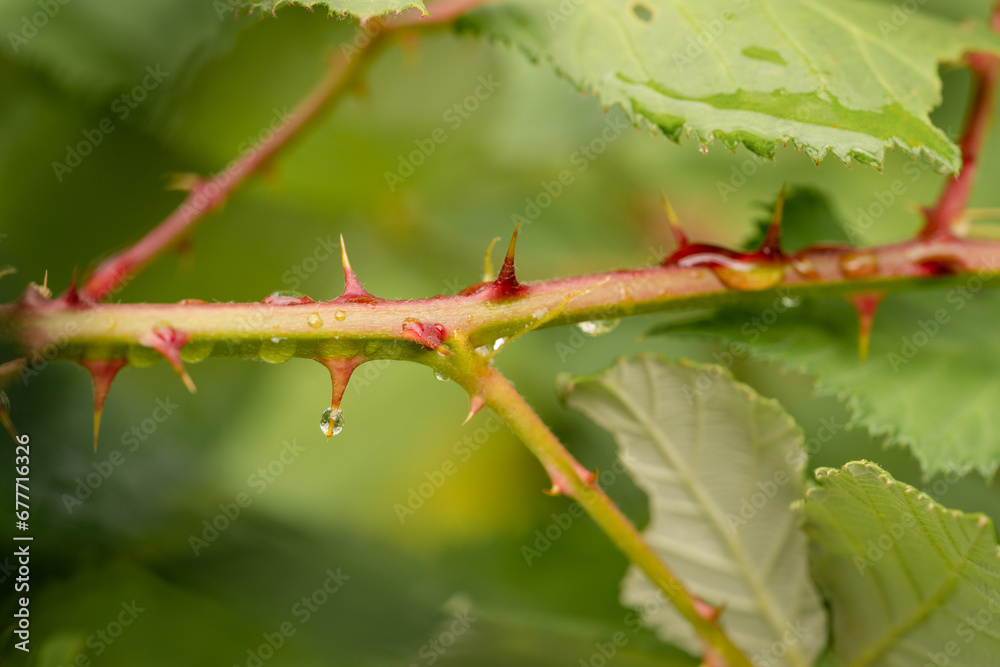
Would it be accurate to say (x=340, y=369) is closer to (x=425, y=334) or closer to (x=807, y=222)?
(x=425, y=334)

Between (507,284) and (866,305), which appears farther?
(866,305)

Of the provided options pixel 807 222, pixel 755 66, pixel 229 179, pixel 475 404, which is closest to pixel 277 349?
pixel 475 404

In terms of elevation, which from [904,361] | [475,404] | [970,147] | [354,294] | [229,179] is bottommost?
[904,361]

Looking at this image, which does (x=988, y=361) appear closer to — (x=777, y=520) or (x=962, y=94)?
(x=777, y=520)

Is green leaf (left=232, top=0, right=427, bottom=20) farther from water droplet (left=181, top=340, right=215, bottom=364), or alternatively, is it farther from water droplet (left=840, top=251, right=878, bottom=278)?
water droplet (left=840, top=251, right=878, bottom=278)

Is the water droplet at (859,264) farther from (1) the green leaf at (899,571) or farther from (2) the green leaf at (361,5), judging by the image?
(2) the green leaf at (361,5)

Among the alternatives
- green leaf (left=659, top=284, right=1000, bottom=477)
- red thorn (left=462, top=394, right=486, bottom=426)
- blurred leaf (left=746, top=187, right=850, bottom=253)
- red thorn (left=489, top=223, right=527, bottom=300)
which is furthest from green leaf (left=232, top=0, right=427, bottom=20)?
blurred leaf (left=746, top=187, right=850, bottom=253)
